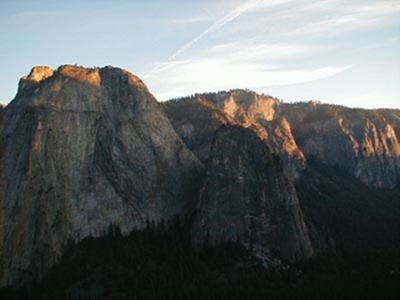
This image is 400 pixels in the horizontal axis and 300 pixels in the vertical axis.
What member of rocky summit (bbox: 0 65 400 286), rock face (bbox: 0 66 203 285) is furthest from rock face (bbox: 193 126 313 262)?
rock face (bbox: 0 66 203 285)

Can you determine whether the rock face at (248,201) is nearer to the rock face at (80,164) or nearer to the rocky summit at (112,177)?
the rocky summit at (112,177)

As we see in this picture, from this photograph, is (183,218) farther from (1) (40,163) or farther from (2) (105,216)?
(1) (40,163)

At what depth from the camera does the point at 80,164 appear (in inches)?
6280

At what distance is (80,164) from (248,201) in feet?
135

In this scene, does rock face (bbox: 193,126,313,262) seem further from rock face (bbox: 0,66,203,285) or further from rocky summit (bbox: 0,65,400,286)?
rock face (bbox: 0,66,203,285)

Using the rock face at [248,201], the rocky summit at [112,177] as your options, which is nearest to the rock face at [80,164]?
the rocky summit at [112,177]

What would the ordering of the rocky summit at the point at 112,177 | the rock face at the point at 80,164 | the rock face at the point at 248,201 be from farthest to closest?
A: the rock face at the point at 248,201, the rocky summit at the point at 112,177, the rock face at the point at 80,164

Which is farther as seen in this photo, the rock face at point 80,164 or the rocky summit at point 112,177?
the rocky summit at point 112,177

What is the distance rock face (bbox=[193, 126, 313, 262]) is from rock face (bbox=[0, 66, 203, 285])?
10398mm

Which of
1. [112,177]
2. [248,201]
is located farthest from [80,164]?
[248,201]

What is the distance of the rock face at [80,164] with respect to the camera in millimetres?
146750

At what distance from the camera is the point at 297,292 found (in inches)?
5595

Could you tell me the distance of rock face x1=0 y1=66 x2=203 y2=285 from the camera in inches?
5778

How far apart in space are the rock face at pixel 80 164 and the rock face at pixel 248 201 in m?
10.4
